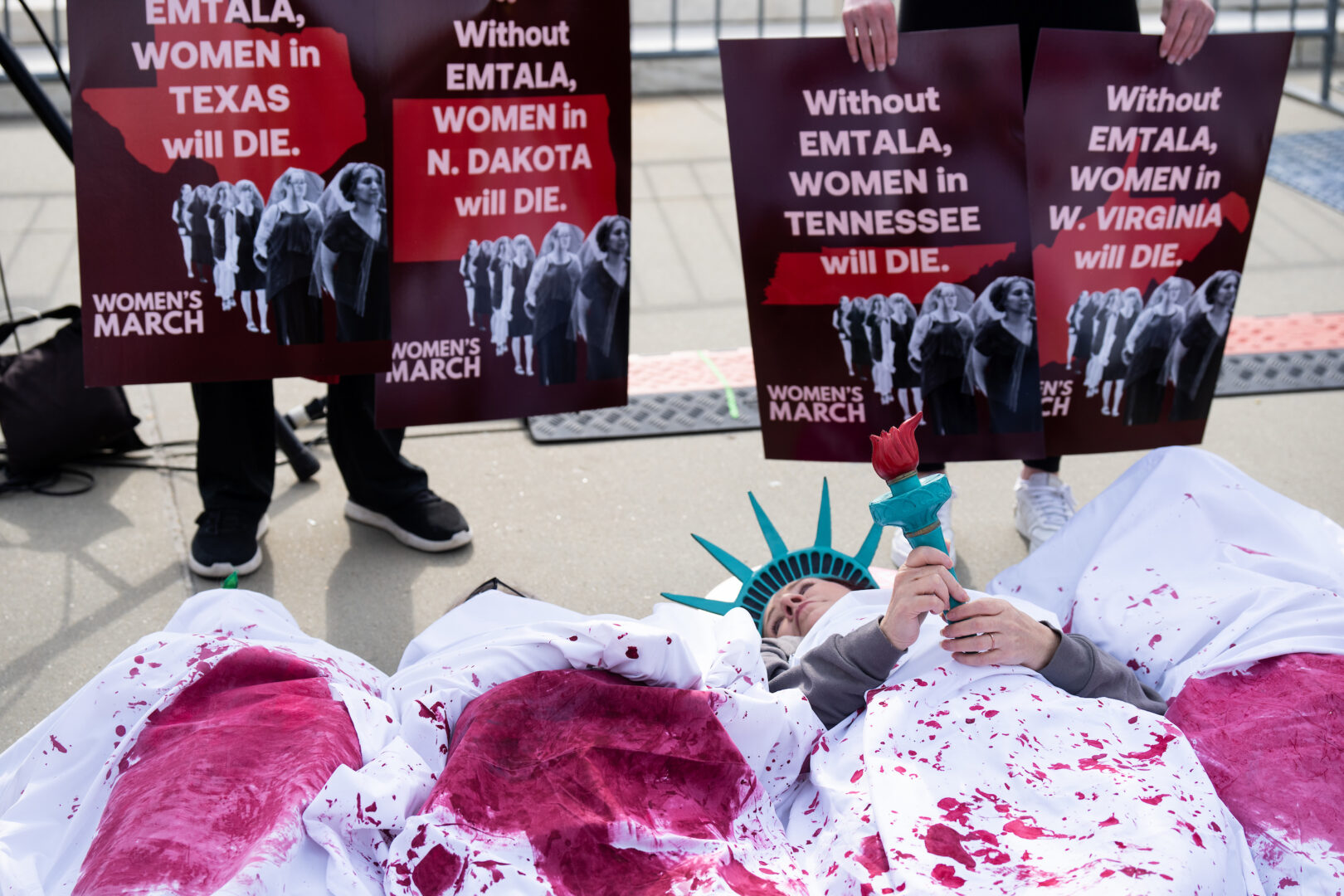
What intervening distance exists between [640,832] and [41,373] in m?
2.41

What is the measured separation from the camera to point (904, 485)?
174cm

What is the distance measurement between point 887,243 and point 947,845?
4.59ft

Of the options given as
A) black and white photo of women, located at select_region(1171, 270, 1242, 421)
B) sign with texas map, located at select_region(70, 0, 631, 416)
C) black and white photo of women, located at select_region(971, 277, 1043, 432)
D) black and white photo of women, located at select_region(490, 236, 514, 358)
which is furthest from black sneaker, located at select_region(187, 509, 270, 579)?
black and white photo of women, located at select_region(1171, 270, 1242, 421)

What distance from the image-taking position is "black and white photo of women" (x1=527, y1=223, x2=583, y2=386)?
2721 millimetres

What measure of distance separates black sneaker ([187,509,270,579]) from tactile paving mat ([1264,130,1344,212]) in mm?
4771

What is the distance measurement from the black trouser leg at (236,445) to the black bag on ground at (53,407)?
508 millimetres

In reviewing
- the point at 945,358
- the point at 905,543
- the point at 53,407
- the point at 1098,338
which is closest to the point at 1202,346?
the point at 1098,338

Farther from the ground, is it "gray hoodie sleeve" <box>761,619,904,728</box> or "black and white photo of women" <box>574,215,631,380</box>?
"black and white photo of women" <box>574,215,631,380</box>

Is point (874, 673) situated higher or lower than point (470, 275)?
lower

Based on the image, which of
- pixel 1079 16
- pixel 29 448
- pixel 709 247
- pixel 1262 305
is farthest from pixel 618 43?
pixel 1262 305

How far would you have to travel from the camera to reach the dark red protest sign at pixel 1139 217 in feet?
8.63

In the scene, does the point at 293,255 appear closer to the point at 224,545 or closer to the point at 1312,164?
the point at 224,545

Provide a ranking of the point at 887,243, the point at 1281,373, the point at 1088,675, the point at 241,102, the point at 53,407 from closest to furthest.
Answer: the point at 1088,675, the point at 241,102, the point at 887,243, the point at 53,407, the point at 1281,373

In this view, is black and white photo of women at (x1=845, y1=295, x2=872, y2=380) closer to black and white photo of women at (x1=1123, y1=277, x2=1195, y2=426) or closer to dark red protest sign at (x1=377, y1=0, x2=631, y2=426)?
dark red protest sign at (x1=377, y1=0, x2=631, y2=426)
